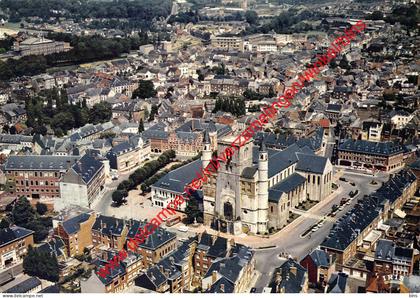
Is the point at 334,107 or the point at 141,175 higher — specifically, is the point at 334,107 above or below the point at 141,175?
above

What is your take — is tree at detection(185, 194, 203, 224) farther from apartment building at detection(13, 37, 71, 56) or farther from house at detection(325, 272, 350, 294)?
apartment building at detection(13, 37, 71, 56)

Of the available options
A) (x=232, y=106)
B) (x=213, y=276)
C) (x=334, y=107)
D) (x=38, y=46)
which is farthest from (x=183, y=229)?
(x=38, y=46)

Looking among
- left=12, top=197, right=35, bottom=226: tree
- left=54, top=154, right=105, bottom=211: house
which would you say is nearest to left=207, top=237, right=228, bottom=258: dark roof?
left=54, top=154, right=105, bottom=211: house

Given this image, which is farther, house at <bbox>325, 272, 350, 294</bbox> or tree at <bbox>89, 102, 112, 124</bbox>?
tree at <bbox>89, 102, 112, 124</bbox>

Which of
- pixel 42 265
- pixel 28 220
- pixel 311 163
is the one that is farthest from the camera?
pixel 311 163

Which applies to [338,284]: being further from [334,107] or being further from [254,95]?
[254,95]

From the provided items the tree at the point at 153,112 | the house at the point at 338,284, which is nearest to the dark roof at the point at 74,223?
the house at the point at 338,284

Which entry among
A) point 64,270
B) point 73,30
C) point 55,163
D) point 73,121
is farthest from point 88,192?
point 73,30
